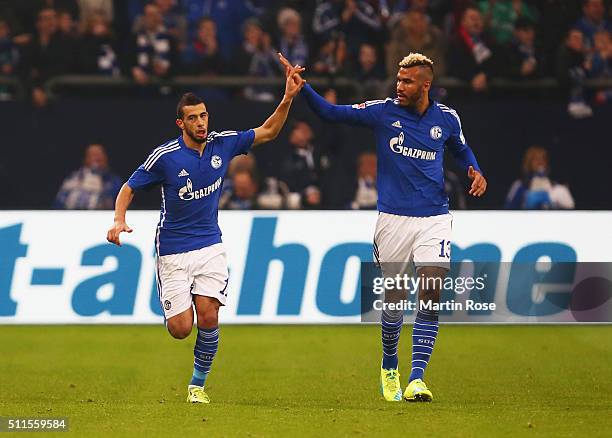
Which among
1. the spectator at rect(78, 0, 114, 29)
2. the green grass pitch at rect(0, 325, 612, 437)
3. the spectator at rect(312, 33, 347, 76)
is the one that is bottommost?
the green grass pitch at rect(0, 325, 612, 437)

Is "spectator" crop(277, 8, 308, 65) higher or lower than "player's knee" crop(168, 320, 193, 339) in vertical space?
higher

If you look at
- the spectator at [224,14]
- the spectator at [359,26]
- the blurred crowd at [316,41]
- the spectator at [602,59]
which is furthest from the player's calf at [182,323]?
the spectator at [602,59]

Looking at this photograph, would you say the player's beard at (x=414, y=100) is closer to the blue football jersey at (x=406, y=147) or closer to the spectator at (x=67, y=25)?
the blue football jersey at (x=406, y=147)

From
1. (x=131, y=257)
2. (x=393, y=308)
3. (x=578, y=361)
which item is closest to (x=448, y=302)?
(x=578, y=361)

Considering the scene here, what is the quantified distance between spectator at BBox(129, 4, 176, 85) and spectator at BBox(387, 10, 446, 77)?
9.58 feet

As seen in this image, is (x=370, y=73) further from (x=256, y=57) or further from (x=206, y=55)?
(x=206, y=55)

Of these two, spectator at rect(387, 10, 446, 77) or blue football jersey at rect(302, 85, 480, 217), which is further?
spectator at rect(387, 10, 446, 77)

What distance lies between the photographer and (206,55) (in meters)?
18.0

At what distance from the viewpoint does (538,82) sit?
59.2 feet

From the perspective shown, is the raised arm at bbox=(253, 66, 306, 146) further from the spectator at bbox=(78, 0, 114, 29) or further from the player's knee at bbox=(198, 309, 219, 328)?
the spectator at bbox=(78, 0, 114, 29)

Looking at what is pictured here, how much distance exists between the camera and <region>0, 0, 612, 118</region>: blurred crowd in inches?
701

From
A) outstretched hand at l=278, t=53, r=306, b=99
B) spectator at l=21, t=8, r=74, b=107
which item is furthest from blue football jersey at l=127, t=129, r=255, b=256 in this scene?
spectator at l=21, t=8, r=74, b=107

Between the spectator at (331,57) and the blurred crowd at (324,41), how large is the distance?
1 cm

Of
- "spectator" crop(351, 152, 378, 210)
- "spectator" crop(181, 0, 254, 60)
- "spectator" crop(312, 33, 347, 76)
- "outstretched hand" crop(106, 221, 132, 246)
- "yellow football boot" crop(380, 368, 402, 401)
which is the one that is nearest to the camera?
"outstretched hand" crop(106, 221, 132, 246)
